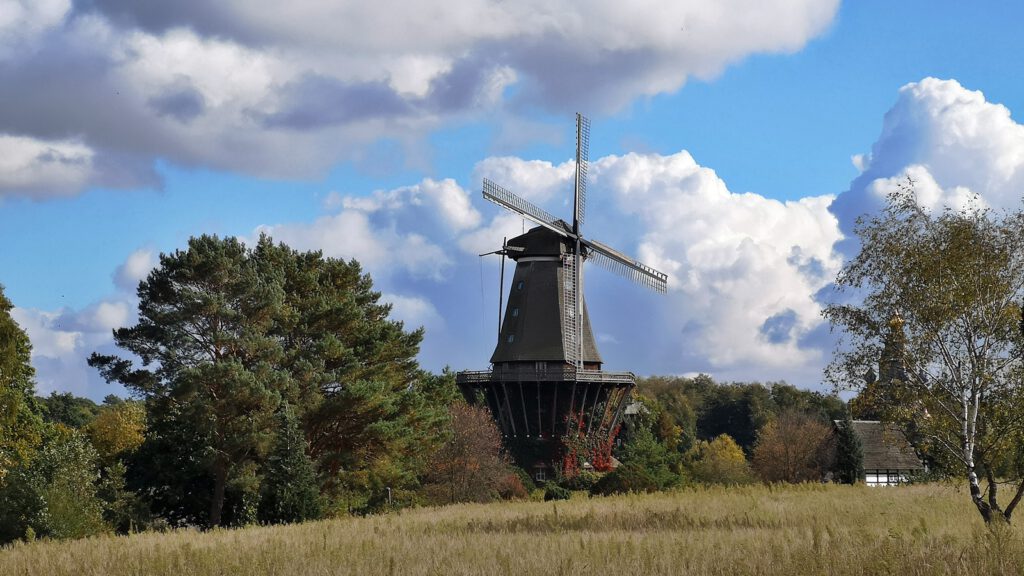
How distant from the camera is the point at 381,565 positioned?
46.2ft

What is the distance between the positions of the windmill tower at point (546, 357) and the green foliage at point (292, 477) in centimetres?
2592

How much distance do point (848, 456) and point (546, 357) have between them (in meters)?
18.2

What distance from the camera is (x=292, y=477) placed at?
33.7m

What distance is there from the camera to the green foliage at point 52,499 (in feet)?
90.6

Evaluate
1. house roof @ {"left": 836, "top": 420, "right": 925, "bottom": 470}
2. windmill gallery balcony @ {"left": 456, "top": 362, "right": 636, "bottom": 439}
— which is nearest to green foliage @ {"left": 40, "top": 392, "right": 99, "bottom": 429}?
windmill gallery balcony @ {"left": 456, "top": 362, "right": 636, "bottom": 439}

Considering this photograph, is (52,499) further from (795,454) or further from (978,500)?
(795,454)

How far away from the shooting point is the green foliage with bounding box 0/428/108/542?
27625mm

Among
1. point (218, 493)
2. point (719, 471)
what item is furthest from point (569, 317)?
point (218, 493)

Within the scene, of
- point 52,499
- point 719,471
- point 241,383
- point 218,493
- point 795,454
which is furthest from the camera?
point 795,454

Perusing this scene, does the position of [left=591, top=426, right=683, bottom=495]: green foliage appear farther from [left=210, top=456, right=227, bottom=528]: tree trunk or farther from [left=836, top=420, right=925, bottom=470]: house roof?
[left=836, top=420, right=925, bottom=470]: house roof

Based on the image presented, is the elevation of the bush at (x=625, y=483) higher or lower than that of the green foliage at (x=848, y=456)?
lower

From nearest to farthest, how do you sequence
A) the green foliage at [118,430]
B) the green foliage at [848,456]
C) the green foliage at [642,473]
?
the green foliage at [642,473], the green foliage at [118,430], the green foliage at [848,456]

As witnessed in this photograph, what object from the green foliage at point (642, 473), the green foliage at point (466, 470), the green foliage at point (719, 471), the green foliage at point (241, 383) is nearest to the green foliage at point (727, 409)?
the green foliage at point (719, 471)

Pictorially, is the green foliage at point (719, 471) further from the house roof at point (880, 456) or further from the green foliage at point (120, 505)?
the green foliage at point (120, 505)
